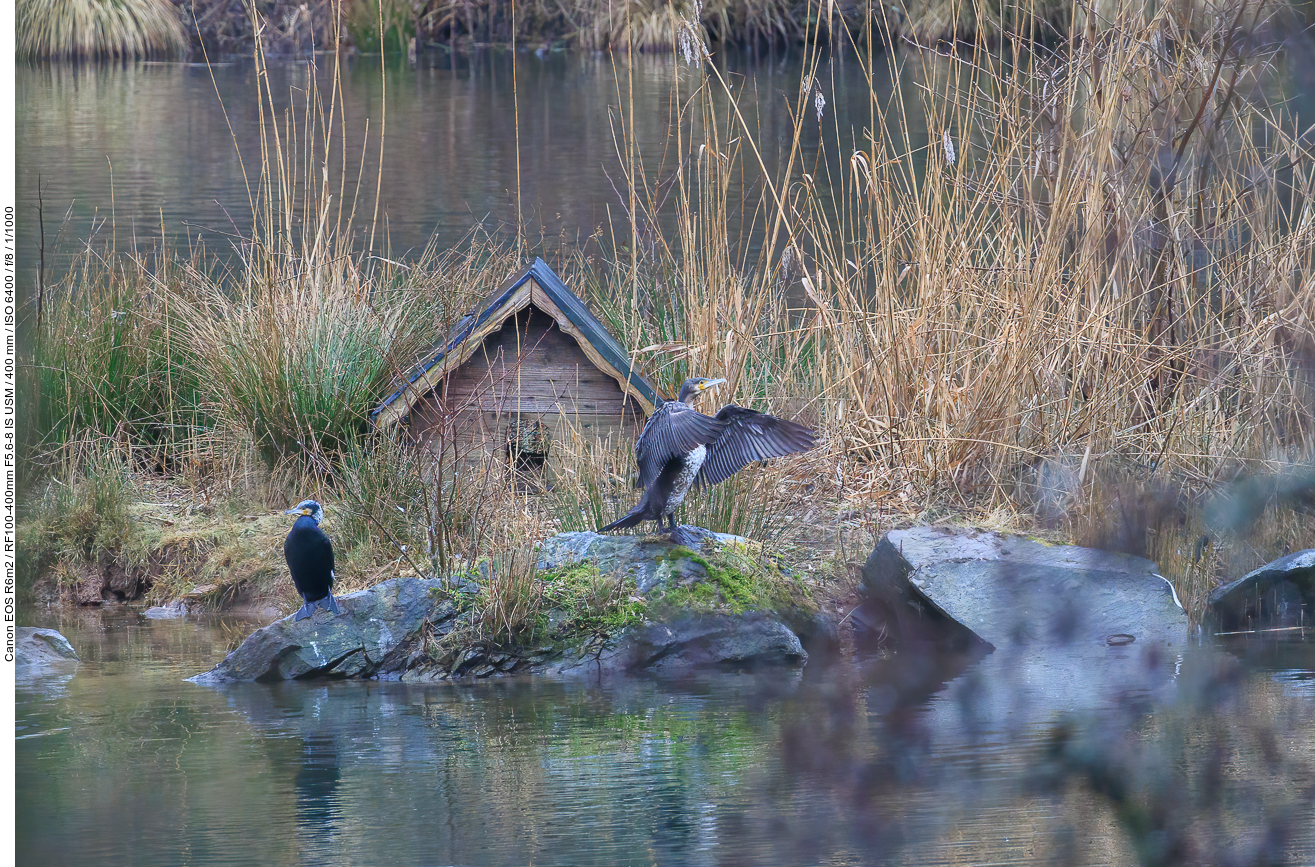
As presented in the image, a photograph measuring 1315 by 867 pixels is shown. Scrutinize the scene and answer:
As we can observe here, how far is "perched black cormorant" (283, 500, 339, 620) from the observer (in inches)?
178

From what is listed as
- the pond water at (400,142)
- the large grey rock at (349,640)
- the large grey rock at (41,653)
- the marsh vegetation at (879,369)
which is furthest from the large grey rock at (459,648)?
the pond water at (400,142)

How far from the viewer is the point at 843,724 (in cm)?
150

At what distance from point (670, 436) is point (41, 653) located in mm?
2142

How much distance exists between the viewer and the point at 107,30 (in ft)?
80.0

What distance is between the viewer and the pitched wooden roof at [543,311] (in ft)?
19.1

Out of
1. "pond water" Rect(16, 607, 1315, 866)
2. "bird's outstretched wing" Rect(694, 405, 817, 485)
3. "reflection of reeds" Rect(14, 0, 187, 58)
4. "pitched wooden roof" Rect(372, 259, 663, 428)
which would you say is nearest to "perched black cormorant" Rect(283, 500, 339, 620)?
"pond water" Rect(16, 607, 1315, 866)

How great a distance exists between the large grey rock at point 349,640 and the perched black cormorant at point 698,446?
0.69 meters

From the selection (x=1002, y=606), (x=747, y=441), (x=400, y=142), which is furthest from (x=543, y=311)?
(x=400, y=142)

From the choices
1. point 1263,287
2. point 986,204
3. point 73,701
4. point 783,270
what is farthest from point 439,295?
point 1263,287

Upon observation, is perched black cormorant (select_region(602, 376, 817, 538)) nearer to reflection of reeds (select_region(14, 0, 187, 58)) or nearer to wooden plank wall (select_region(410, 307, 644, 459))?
wooden plank wall (select_region(410, 307, 644, 459))

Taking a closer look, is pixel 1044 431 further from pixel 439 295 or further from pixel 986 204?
pixel 439 295

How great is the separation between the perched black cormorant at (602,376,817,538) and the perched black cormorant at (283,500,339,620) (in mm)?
889

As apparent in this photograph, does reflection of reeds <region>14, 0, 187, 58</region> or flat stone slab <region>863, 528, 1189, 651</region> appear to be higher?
reflection of reeds <region>14, 0, 187, 58</region>

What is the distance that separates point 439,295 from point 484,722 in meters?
3.16
